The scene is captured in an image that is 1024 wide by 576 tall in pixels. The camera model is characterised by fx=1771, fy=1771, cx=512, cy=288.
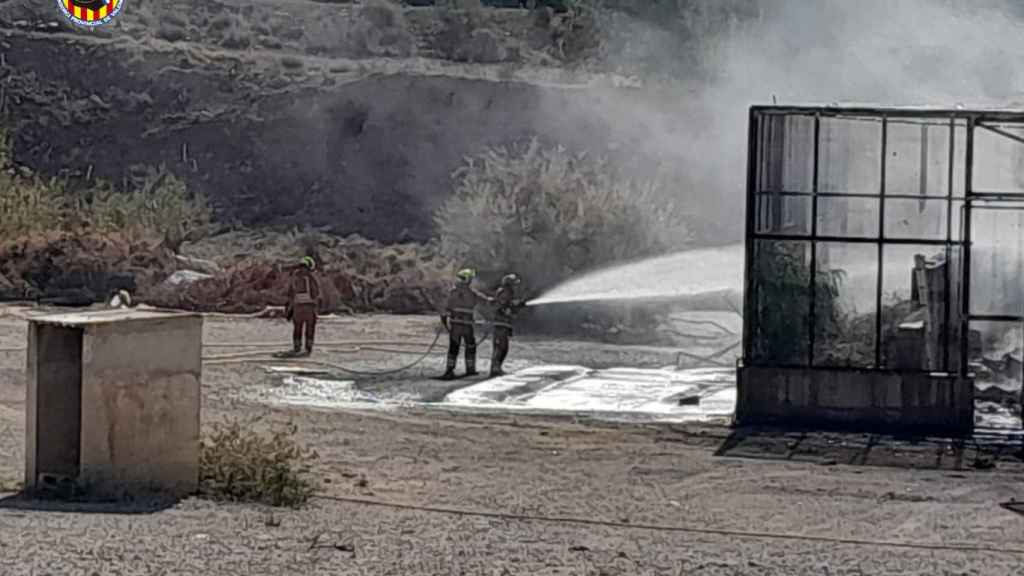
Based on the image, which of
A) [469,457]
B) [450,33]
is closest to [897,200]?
[469,457]

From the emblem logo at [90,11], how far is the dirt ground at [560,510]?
40.9 meters

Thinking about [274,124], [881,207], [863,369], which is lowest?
[863,369]

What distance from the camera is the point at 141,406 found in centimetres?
1167

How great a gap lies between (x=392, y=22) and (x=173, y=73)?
11.7 metres

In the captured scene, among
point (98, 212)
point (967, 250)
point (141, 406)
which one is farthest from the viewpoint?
point (98, 212)

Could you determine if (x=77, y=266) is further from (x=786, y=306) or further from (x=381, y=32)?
(x=381, y=32)

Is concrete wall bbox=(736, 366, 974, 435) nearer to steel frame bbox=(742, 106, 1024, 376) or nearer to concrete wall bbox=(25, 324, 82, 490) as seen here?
steel frame bbox=(742, 106, 1024, 376)

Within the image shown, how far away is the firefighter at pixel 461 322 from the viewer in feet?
75.5

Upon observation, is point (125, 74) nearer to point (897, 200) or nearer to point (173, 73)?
point (173, 73)

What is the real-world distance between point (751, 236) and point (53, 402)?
901 centimetres

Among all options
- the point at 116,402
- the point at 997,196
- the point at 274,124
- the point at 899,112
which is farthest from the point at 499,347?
the point at 274,124

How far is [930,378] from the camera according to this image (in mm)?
18469

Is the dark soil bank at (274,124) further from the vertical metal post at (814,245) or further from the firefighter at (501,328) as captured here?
the vertical metal post at (814,245)

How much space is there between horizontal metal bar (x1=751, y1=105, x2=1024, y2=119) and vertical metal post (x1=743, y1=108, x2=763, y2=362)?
27 cm
